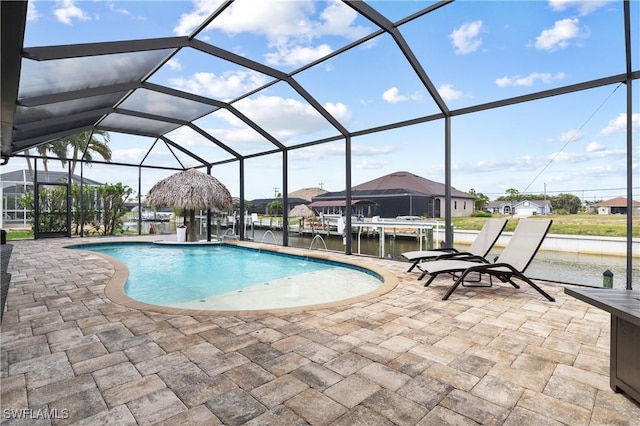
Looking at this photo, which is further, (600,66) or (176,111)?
(176,111)

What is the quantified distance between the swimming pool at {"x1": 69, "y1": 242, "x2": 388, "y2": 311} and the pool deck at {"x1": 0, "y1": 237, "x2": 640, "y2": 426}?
3.40 feet

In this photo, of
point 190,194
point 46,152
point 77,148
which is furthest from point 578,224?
point 46,152

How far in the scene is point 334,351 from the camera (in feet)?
8.68

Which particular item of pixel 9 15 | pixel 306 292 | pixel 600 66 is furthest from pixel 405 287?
pixel 9 15

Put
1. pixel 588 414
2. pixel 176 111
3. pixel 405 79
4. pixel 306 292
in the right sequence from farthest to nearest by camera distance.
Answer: pixel 176 111 → pixel 405 79 → pixel 306 292 → pixel 588 414

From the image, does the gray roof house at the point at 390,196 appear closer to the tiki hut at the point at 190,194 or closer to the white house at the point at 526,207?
the tiki hut at the point at 190,194

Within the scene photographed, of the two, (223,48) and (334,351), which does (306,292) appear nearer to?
(334,351)

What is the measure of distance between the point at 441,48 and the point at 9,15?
5.58 m

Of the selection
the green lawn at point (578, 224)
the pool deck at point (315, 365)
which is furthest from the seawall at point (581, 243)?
the pool deck at point (315, 365)

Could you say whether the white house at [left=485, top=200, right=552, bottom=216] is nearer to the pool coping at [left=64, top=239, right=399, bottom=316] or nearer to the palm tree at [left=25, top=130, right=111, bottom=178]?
the pool coping at [left=64, top=239, right=399, bottom=316]

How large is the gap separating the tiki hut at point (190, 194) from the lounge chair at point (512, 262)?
865 cm

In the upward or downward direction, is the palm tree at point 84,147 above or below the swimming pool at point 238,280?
above

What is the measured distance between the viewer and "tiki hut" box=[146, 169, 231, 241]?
37.2 ft

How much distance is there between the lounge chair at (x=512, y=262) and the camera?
4.32 meters
